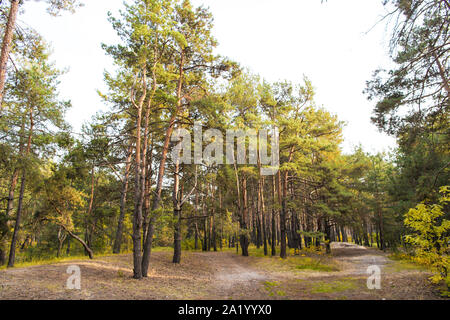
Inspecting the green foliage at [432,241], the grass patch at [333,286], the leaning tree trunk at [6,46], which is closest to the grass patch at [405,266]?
the grass patch at [333,286]

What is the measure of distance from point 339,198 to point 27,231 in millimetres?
21340

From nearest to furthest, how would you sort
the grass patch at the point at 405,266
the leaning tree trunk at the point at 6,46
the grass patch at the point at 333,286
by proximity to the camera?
1. the leaning tree trunk at the point at 6,46
2. the grass patch at the point at 333,286
3. the grass patch at the point at 405,266

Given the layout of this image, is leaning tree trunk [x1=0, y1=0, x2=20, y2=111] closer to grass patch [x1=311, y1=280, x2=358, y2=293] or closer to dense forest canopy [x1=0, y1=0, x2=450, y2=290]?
dense forest canopy [x1=0, y1=0, x2=450, y2=290]

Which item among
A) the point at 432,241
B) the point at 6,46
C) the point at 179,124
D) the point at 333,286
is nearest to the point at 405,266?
the point at 333,286

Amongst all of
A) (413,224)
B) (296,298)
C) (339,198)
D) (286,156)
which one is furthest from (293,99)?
(296,298)

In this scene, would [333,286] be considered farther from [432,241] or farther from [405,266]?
[405,266]

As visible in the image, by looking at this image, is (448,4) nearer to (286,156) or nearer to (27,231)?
(286,156)

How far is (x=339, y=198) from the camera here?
18297 mm

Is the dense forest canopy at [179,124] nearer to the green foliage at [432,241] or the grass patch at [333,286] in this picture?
the green foliage at [432,241]

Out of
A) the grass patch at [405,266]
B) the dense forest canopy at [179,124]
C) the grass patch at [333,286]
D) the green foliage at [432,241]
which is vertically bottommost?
the grass patch at [405,266]

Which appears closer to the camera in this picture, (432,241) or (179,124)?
(432,241)

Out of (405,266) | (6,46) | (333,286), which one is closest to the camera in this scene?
(6,46)

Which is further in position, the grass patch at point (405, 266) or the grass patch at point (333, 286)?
the grass patch at point (405, 266)

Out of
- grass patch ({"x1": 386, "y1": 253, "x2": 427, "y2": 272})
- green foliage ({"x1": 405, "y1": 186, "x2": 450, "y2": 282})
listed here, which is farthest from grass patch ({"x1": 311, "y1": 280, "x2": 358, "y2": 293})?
grass patch ({"x1": 386, "y1": 253, "x2": 427, "y2": 272})
